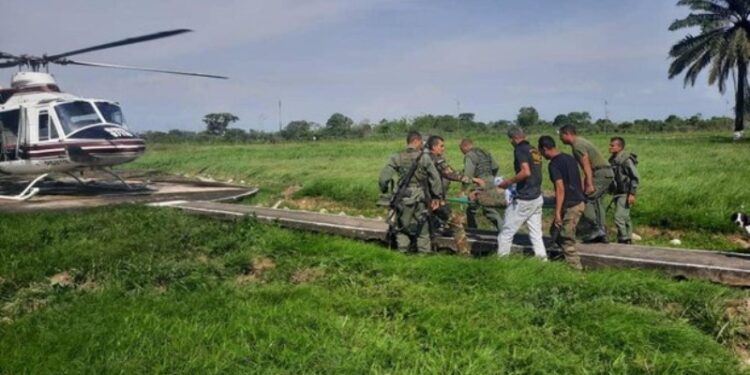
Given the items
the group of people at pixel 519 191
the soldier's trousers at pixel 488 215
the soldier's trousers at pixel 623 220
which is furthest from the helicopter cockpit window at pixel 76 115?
the soldier's trousers at pixel 623 220

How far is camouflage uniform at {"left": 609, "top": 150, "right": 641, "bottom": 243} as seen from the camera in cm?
955

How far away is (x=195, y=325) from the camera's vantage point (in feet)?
18.2

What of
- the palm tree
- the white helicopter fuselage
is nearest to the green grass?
the white helicopter fuselage

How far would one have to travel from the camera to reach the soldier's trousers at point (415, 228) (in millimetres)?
8531

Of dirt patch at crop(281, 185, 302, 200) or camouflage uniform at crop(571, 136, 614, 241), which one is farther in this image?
dirt patch at crop(281, 185, 302, 200)

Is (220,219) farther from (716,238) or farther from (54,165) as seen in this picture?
(716,238)

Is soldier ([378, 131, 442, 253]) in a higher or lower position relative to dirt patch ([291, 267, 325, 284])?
higher

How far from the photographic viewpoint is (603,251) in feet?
25.8

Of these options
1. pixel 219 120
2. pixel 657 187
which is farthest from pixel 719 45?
pixel 219 120

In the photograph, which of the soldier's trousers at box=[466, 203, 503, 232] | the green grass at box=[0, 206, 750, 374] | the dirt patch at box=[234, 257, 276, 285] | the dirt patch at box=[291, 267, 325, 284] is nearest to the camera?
the green grass at box=[0, 206, 750, 374]

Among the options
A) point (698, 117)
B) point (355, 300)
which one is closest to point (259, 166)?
point (355, 300)

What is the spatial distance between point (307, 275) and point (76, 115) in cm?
1064

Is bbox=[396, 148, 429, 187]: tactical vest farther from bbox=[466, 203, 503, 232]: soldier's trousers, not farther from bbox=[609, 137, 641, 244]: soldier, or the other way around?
bbox=[609, 137, 641, 244]: soldier

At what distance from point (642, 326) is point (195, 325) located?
3.96 meters
